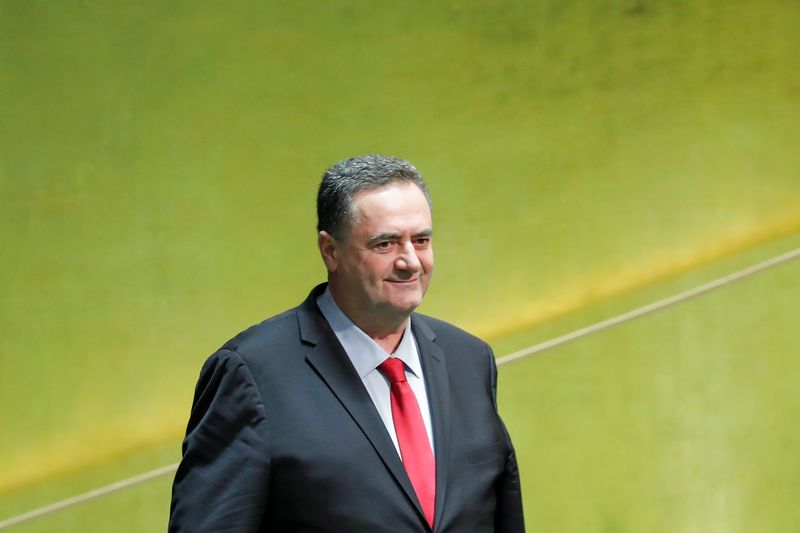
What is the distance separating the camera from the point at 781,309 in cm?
305

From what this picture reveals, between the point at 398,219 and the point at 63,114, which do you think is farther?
the point at 63,114

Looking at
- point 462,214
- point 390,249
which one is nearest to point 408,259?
point 390,249

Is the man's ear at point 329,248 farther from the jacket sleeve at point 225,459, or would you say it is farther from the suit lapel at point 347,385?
the jacket sleeve at point 225,459

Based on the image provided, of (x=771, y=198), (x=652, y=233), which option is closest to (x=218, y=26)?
(x=652, y=233)

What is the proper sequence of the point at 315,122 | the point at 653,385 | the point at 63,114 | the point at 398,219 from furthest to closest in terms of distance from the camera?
the point at 653,385 → the point at 315,122 → the point at 63,114 → the point at 398,219

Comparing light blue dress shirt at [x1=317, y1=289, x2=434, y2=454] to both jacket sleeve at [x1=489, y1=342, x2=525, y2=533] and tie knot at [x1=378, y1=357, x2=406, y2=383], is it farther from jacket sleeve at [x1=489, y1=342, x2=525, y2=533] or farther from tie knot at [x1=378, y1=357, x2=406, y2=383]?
jacket sleeve at [x1=489, y1=342, x2=525, y2=533]

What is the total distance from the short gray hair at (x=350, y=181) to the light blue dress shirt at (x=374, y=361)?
0.11m

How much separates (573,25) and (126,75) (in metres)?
1.03

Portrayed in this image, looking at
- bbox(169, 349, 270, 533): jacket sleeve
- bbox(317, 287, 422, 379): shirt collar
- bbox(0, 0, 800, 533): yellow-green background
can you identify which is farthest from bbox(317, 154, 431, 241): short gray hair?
bbox(0, 0, 800, 533): yellow-green background

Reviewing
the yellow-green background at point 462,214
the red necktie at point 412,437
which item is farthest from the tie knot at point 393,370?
the yellow-green background at point 462,214

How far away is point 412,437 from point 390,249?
0.24 metres

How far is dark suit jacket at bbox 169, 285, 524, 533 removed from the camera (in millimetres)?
1580

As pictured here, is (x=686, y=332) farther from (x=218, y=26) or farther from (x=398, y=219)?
(x=398, y=219)

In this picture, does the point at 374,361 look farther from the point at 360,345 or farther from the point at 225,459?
the point at 225,459
